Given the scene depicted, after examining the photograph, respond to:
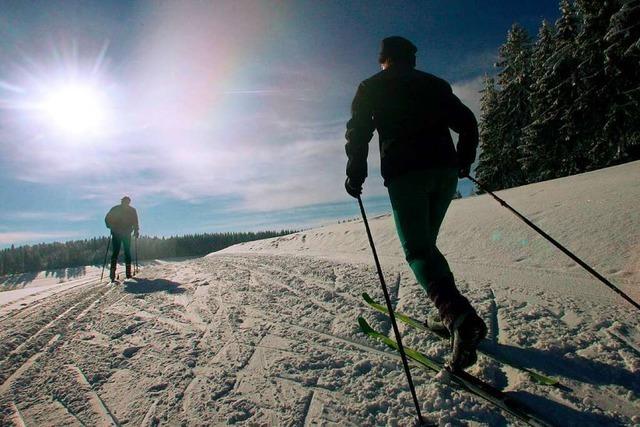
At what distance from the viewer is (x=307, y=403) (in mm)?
2219

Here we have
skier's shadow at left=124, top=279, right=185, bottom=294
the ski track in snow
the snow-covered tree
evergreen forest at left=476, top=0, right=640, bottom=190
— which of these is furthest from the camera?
the snow-covered tree

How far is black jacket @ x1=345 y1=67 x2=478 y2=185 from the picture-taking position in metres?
2.64

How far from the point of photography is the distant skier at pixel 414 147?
258 cm

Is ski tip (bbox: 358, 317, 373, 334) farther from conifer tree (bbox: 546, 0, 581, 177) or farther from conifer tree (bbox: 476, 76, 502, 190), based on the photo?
conifer tree (bbox: 476, 76, 502, 190)

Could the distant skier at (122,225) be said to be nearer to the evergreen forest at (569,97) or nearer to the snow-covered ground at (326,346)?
the snow-covered ground at (326,346)

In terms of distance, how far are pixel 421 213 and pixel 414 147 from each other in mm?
526

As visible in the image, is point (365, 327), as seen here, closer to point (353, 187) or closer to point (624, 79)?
point (353, 187)

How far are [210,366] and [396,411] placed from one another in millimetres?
1585

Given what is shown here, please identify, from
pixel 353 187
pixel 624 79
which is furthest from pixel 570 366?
pixel 624 79

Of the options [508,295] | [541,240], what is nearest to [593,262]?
[541,240]

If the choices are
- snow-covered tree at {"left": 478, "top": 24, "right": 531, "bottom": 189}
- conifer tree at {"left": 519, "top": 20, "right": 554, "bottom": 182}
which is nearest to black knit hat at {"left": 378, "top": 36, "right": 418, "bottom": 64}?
conifer tree at {"left": 519, "top": 20, "right": 554, "bottom": 182}

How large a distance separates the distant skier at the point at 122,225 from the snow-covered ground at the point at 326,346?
170 inches

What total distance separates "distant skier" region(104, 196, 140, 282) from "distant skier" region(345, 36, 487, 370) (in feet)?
31.2

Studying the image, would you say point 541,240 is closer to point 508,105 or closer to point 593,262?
point 593,262
